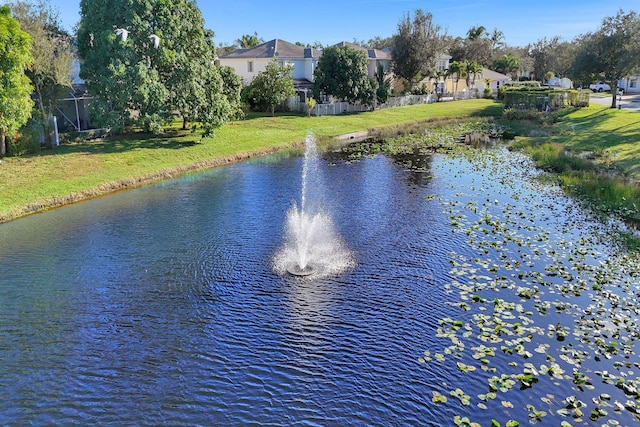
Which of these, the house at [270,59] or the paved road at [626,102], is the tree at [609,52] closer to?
the paved road at [626,102]

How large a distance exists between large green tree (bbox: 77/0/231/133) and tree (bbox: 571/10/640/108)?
42.7 m

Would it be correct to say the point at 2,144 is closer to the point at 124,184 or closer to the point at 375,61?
the point at 124,184

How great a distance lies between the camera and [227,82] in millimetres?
44688

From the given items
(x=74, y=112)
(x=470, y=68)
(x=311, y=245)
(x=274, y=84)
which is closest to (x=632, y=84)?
(x=470, y=68)

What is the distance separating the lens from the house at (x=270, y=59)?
216 feet

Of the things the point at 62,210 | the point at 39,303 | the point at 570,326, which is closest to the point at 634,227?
the point at 570,326

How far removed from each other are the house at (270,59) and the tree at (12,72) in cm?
3865

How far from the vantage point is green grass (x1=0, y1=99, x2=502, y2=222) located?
25438 millimetres

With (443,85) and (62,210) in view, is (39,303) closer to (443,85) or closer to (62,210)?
(62,210)

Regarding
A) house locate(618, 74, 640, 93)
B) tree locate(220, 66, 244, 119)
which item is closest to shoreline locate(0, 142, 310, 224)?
tree locate(220, 66, 244, 119)

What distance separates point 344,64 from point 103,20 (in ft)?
101

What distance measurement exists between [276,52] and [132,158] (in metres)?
39.0

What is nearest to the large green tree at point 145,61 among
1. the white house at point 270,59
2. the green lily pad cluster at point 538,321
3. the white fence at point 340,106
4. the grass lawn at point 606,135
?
the white fence at point 340,106

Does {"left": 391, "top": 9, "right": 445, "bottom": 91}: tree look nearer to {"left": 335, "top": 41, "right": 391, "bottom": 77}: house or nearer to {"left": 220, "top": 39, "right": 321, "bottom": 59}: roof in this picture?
{"left": 335, "top": 41, "right": 391, "bottom": 77}: house
